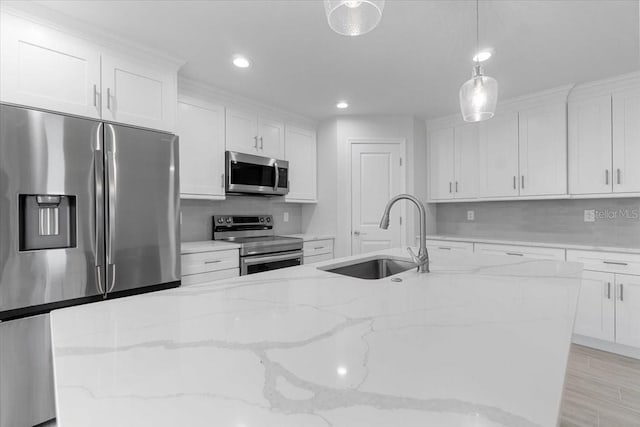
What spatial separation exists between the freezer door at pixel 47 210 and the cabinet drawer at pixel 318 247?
1.96 m

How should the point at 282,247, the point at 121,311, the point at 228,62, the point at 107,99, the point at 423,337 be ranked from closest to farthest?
the point at 423,337 → the point at 121,311 → the point at 107,99 → the point at 228,62 → the point at 282,247

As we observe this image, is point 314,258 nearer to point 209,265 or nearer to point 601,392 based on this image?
point 209,265

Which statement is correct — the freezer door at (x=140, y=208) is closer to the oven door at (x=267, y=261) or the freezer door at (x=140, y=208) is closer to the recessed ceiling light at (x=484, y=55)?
the oven door at (x=267, y=261)

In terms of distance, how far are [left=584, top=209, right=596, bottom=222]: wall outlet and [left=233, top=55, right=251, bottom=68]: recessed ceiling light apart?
3.50 m

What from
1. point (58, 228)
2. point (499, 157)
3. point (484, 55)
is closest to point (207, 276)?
point (58, 228)

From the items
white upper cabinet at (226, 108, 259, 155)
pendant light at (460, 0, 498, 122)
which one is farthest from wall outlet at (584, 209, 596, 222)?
white upper cabinet at (226, 108, 259, 155)

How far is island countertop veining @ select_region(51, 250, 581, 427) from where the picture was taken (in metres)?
0.43

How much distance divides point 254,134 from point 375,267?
6.88 ft

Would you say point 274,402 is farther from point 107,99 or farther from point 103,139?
point 107,99

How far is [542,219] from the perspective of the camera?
339cm

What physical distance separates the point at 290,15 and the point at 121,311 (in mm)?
1812

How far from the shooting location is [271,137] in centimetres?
349

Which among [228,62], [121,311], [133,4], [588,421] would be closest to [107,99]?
[133,4]

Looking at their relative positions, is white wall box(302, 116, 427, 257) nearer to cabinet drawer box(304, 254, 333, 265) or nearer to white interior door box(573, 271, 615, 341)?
cabinet drawer box(304, 254, 333, 265)
